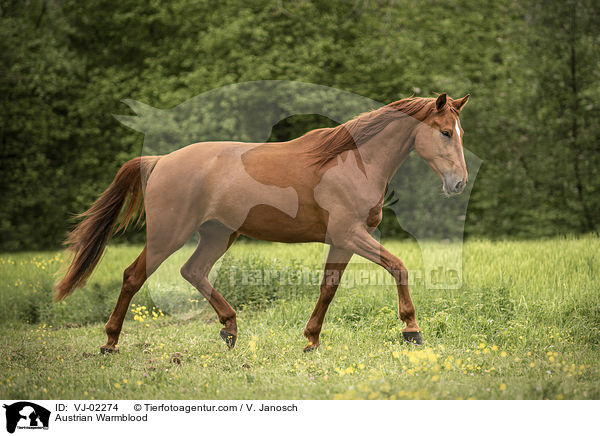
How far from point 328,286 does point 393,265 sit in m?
0.75

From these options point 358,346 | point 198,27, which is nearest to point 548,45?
point 198,27

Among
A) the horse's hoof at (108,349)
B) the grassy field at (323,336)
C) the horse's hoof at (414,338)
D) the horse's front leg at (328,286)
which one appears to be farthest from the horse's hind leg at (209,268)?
the horse's hoof at (414,338)

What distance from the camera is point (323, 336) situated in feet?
19.7

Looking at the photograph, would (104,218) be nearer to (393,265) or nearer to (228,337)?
(228,337)

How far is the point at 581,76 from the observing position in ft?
40.1

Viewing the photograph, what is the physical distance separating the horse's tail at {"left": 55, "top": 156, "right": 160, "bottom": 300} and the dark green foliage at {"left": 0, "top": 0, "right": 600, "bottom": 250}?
693 cm

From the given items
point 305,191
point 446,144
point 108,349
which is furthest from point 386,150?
point 108,349

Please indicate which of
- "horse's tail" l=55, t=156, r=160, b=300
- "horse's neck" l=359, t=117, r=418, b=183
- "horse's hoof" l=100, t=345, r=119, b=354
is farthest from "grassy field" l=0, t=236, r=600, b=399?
"horse's neck" l=359, t=117, r=418, b=183

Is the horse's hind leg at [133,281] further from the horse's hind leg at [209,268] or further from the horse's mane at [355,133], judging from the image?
the horse's mane at [355,133]

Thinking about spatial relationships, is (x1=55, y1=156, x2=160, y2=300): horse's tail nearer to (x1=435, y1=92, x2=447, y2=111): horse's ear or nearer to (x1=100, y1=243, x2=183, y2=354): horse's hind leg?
(x1=100, y1=243, x2=183, y2=354): horse's hind leg

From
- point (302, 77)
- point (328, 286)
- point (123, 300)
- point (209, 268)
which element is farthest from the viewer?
point (302, 77)

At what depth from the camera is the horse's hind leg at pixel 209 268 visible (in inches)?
228
